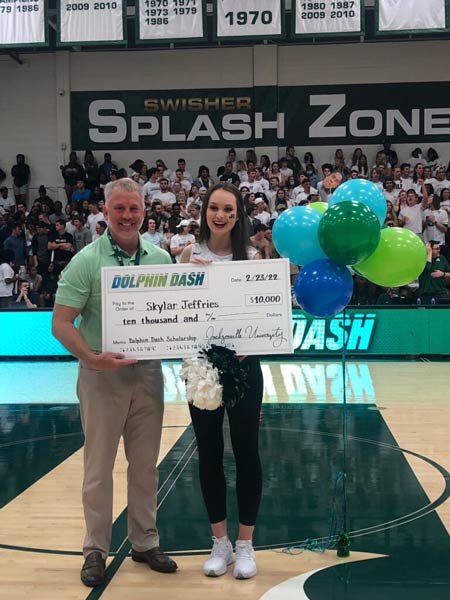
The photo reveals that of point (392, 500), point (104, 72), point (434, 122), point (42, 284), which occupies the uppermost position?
point (104, 72)

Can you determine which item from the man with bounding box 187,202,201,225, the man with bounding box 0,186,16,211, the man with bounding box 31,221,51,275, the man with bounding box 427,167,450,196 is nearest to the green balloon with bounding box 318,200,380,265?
the man with bounding box 187,202,201,225

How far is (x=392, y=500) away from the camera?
188 inches

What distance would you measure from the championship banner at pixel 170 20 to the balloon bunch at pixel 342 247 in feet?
34.1

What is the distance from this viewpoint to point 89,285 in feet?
11.7

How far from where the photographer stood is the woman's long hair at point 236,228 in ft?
11.8

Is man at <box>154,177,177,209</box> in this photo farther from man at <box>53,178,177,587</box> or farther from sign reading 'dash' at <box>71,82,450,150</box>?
man at <box>53,178,177,587</box>

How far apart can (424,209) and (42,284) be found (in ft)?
23.8

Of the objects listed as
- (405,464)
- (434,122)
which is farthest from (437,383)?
(434,122)

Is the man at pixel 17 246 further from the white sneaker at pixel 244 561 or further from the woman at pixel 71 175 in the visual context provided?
the white sneaker at pixel 244 561

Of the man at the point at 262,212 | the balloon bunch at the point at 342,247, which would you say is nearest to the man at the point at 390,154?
the man at the point at 262,212

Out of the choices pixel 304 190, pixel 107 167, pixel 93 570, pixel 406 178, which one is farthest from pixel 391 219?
pixel 93 570

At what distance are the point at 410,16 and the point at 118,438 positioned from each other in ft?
38.3

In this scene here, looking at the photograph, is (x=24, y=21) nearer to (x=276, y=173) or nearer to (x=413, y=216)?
(x=276, y=173)

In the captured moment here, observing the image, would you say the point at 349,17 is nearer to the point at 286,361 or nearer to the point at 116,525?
the point at 286,361
